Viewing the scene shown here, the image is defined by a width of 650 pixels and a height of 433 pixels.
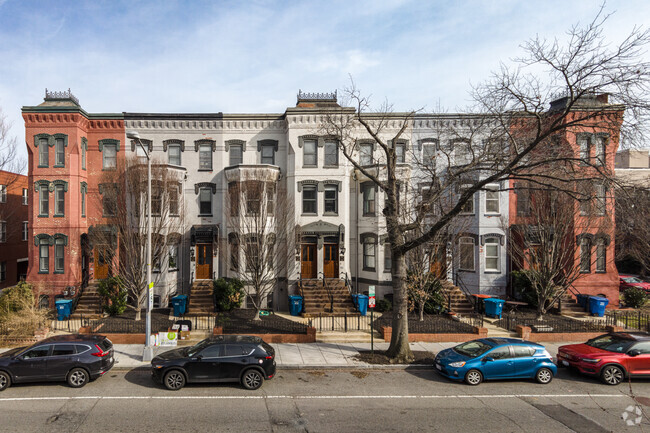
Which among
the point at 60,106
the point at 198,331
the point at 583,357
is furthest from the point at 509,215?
the point at 60,106

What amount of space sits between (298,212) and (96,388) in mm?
13244

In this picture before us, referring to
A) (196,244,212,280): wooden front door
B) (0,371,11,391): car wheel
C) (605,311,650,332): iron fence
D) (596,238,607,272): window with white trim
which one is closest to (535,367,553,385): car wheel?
(605,311,650,332): iron fence

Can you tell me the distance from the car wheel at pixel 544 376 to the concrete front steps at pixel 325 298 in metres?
9.59

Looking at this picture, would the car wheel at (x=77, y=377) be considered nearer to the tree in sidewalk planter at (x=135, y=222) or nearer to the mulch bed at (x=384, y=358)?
the tree in sidewalk planter at (x=135, y=222)

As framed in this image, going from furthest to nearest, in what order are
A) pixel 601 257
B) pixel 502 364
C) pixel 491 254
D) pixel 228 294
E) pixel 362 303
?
pixel 491 254, pixel 601 257, pixel 362 303, pixel 228 294, pixel 502 364

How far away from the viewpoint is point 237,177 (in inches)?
834

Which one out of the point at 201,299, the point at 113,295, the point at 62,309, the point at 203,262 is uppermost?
the point at 203,262

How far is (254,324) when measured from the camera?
1706cm

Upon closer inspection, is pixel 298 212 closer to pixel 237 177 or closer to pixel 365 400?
pixel 237 177

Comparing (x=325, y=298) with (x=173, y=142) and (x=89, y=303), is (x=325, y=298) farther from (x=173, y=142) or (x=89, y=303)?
(x=173, y=142)

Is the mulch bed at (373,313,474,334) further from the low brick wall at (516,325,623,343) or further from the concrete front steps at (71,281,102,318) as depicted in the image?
the concrete front steps at (71,281,102,318)

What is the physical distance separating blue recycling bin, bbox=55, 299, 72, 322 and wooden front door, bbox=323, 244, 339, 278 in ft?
45.0

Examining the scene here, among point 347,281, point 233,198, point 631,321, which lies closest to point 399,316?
point 347,281

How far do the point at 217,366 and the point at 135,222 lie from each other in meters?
10.8
